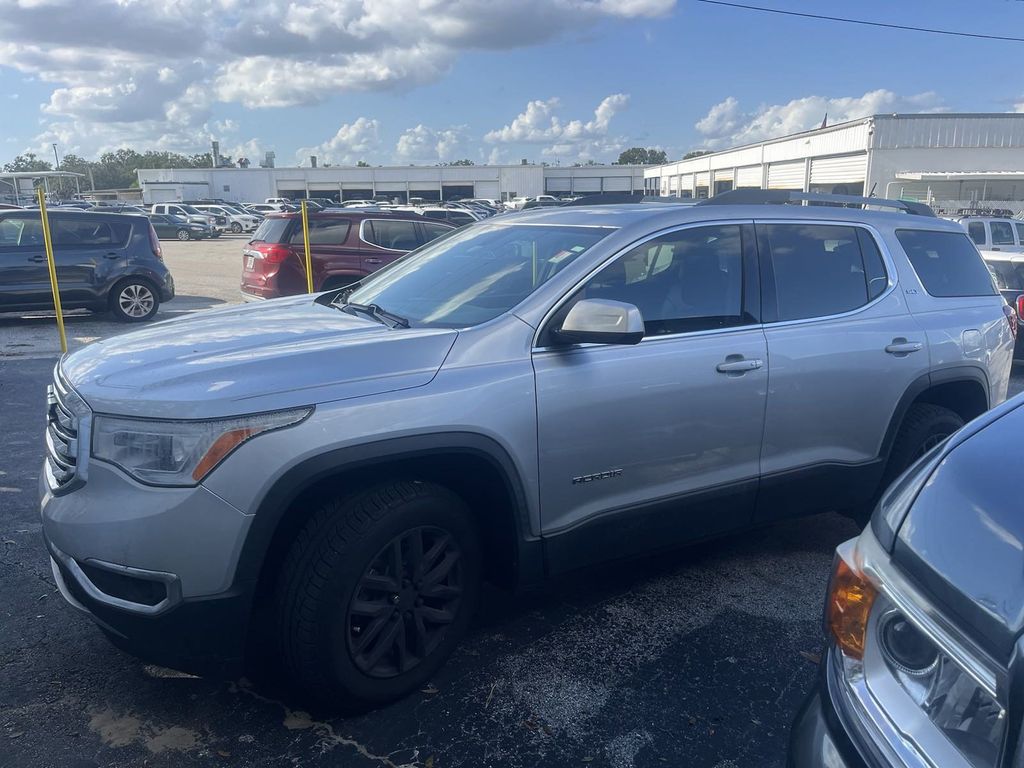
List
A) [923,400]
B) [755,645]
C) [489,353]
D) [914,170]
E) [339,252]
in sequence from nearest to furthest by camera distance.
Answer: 1. [489,353]
2. [755,645]
3. [923,400]
4. [339,252]
5. [914,170]

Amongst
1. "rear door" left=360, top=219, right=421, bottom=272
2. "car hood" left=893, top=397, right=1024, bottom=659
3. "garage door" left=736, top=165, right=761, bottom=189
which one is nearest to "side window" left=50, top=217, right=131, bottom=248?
"rear door" left=360, top=219, right=421, bottom=272

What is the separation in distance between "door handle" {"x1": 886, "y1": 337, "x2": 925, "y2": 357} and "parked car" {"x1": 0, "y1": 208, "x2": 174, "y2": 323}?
11.5 metres

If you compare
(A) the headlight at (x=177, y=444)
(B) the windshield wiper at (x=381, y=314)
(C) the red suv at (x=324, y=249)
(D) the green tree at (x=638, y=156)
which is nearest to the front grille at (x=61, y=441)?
(A) the headlight at (x=177, y=444)

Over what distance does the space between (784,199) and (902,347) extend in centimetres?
96

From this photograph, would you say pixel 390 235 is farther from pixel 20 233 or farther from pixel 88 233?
pixel 20 233

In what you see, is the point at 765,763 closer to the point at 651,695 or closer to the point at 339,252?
the point at 651,695

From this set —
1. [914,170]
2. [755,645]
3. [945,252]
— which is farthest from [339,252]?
[914,170]

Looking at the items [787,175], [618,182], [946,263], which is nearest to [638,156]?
[618,182]

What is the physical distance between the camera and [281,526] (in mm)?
2754

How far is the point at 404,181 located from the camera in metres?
79.2

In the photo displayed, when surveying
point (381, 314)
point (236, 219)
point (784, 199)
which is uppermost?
point (784, 199)

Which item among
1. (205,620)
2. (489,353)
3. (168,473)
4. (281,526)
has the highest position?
(489,353)

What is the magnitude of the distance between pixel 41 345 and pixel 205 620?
31.4 ft

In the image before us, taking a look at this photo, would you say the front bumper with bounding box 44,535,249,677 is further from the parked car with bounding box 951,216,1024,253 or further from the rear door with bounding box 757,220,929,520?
the parked car with bounding box 951,216,1024,253
